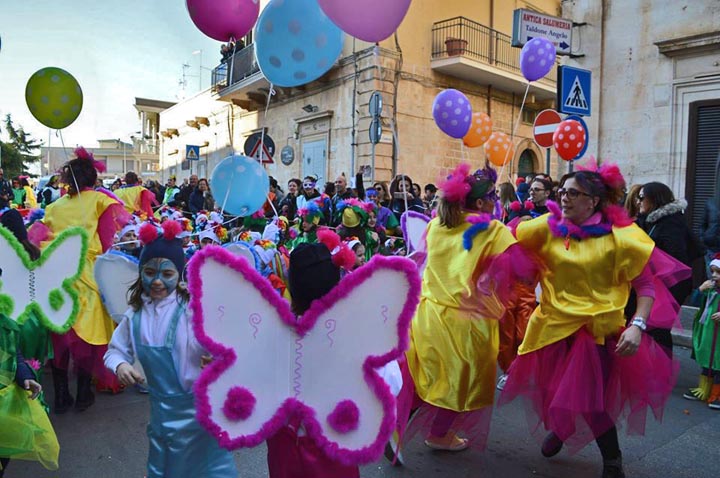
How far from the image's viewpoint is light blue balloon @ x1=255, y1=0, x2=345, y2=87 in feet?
15.1

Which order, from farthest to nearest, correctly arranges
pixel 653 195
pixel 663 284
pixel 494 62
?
pixel 494 62 < pixel 653 195 < pixel 663 284

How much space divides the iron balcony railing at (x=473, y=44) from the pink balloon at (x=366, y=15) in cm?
1218

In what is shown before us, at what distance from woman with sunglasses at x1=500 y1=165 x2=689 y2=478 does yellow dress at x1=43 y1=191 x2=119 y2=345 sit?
3.28m

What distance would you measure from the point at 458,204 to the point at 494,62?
48.5 feet

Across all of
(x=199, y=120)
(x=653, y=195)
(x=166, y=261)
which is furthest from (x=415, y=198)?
(x=199, y=120)

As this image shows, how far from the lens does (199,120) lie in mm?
25703

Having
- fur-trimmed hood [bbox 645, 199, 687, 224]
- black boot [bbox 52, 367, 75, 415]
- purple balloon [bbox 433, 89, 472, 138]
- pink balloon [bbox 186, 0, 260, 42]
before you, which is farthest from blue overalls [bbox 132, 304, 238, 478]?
purple balloon [bbox 433, 89, 472, 138]

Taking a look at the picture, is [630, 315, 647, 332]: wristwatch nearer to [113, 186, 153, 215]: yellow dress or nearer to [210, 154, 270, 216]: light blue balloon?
[210, 154, 270, 216]: light blue balloon

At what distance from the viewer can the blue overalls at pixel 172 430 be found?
2592 mm

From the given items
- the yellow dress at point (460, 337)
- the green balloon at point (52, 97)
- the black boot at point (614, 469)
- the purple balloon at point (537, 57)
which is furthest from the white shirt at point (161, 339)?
the purple balloon at point (537, 57)

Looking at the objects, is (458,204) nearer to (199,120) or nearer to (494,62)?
(494,62)

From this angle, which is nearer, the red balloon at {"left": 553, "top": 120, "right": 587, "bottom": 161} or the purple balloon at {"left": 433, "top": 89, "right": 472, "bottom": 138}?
the purple balloon at {"left": 433, "top": 89, "right": 472, "bottom": 138}

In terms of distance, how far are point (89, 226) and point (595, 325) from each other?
397cm

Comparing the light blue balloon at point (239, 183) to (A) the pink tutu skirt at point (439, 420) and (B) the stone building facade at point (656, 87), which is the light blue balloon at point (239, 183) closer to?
(A) the pink tutu skirt at point (439, 420)
